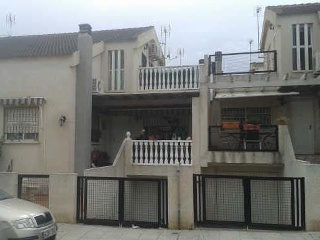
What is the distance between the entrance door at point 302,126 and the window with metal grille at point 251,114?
122cm

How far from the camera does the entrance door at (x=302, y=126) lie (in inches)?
695

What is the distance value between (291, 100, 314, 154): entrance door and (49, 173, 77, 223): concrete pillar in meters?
10.9

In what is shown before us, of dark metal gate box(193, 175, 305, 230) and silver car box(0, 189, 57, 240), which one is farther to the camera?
dark metal gate box(193, 175, 305, 230)

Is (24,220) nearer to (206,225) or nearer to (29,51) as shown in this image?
(206,225)

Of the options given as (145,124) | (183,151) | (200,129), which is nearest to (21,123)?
(145,124)

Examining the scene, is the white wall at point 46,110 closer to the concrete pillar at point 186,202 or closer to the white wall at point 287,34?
the concrete pillar at point 186,202

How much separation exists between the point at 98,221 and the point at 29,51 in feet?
31.7

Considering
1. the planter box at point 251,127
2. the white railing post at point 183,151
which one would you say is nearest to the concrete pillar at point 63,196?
the white railing post at point 183,151

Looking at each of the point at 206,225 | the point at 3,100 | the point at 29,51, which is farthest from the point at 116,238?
the point at 29,51

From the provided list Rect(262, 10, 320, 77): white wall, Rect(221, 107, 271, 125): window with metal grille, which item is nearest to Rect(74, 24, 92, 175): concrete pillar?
Rect(221, 107, 271, 125): window with metal grille

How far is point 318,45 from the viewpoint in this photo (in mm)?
17531

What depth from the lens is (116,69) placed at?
19.9m

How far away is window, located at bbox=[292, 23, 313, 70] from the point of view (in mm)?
17781

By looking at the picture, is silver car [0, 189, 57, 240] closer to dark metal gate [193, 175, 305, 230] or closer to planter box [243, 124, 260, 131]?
dark metal gate [193, 175, 305, 230]
